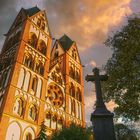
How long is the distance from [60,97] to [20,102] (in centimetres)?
802

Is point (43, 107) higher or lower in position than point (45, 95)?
lower

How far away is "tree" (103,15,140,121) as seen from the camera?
11.0 m

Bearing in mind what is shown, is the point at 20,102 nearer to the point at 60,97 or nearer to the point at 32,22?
the point at 60,97

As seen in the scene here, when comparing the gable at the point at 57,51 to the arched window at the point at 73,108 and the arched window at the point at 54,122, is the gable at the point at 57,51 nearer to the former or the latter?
the arched window at the point at 73,108

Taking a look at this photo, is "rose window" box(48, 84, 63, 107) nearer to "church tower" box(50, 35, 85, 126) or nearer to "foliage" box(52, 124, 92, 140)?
"church tower" box(50, 35, 85, 126)

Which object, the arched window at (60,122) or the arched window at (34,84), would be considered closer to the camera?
the arched window at (34,84)

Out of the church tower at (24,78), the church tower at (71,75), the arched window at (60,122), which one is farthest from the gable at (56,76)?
the arched window at (60,122)

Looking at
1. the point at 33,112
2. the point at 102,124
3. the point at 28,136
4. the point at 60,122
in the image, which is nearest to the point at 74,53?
the point at 60,122

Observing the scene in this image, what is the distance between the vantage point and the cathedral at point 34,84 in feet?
63.1

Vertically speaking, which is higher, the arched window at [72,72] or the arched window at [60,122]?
the arched window at [72,72]

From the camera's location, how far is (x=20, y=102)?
20.5 m

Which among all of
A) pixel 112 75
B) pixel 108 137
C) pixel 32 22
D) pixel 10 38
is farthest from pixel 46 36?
pixel 108 137

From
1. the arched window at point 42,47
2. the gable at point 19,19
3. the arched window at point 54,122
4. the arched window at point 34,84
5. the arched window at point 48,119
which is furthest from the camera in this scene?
the gable at point 19,19

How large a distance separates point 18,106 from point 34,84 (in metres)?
4.65
